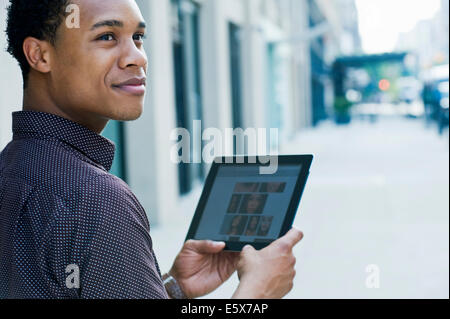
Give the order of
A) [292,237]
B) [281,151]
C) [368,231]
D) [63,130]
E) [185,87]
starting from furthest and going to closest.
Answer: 1. [281,151]
2. [185,87]
3. [368,231]
4. [292,237]
5. [63,130]

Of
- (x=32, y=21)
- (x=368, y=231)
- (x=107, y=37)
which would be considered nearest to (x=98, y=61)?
(x=107, y=37)

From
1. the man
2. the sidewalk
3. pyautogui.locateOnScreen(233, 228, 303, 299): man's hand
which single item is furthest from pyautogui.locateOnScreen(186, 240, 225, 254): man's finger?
the sidewalk

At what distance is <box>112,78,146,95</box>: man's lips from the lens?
4.10 ft

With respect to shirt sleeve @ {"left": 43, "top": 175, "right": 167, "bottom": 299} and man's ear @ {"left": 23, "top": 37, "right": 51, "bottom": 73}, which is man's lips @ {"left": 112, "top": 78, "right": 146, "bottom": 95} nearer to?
man's ear @ {"left": 23, "top": 37, "right": 51, "bottom": 73}

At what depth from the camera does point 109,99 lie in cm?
124

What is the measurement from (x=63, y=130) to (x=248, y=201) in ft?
1.60

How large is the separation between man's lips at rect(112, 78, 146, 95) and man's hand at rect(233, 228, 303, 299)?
386mm

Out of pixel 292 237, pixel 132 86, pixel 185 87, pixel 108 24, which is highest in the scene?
pixel 185 87

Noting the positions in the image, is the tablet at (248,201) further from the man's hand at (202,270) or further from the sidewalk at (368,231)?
the sidewalk at (368,231)

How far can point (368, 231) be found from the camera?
667cm

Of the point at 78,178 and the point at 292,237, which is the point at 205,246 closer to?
the point at 292,237

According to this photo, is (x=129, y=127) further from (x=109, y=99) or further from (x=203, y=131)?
(x=109, y=99)

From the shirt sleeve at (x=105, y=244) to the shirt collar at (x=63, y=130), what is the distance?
15cm
